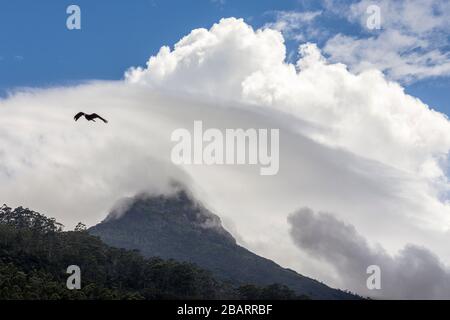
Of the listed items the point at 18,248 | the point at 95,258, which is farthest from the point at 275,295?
the point at 18,248

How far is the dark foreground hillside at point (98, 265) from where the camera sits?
140 meters

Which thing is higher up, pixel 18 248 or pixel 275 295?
pixel 18 248

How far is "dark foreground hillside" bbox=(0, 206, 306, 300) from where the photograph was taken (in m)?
140

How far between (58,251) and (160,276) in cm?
2825

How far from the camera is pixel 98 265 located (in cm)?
15000
